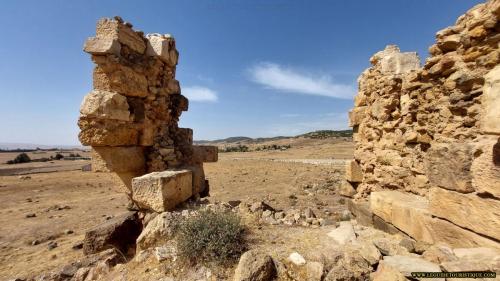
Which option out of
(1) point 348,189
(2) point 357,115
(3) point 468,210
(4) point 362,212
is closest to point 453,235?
(3) point 468,210

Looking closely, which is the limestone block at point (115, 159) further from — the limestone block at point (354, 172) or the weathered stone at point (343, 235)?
the limestone block at point (354, 172)

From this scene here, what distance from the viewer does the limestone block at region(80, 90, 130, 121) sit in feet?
16.3

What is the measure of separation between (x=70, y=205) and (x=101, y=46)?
8.69 m

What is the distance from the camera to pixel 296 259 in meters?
3.18

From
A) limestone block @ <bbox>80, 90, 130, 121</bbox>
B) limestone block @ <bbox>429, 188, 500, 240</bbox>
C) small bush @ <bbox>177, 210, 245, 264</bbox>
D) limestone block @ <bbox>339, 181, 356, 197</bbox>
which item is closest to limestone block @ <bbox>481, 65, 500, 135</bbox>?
limestone block @ <bbox>429, 188, 500, 240</bbox>

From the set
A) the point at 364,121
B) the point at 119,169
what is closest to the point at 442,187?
the point at 364,121

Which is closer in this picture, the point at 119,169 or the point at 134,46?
the point at 119,169

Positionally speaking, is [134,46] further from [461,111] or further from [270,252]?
[461,111]

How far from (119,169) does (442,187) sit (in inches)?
211

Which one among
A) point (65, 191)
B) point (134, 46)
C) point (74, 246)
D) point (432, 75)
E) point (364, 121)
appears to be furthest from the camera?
point (65, 191)

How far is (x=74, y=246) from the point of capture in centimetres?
635

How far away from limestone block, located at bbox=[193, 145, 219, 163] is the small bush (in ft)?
10.1

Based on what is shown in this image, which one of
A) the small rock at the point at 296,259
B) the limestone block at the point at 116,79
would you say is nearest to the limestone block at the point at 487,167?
the small rock at the point at 296,259

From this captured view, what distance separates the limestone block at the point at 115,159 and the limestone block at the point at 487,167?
556 cm
